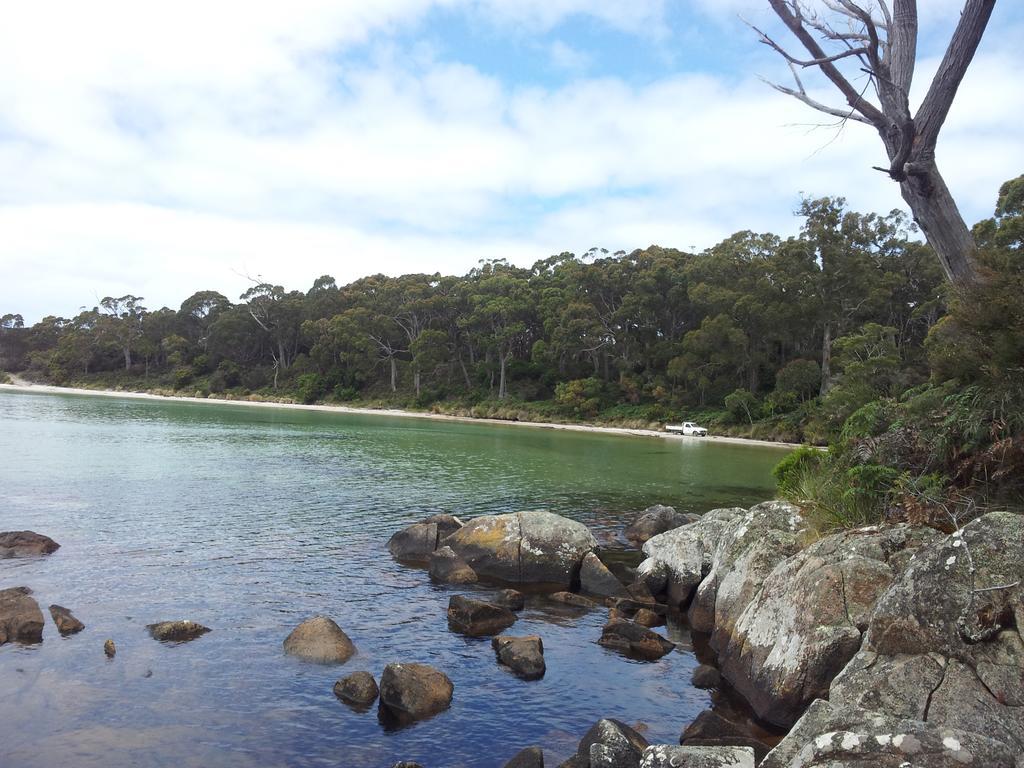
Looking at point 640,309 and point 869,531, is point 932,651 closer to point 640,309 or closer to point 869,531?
point 869,531

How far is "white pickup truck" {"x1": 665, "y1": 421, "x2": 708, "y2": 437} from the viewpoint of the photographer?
201ft

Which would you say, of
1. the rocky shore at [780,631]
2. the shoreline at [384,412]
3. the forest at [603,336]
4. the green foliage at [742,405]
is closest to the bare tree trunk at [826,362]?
the forest at [603,336]

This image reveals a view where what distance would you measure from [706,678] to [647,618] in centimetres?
273

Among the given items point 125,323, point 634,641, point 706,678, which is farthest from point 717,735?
point 125,323

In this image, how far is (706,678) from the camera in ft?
33.6

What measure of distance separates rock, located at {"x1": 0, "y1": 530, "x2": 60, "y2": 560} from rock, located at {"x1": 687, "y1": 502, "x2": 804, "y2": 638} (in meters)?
14.2

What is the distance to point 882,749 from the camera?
5.25 metres

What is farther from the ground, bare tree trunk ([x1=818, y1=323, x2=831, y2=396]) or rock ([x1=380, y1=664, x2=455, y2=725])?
bare tree trunk ([x1=818, y1=323, x2=831, y2=396])

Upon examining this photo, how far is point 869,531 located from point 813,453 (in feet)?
23.4

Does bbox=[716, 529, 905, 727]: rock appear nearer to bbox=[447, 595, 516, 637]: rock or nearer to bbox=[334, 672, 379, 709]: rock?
bbox=[447, 595, 516, 637]: rock

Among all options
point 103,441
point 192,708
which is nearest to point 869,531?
point 192,708

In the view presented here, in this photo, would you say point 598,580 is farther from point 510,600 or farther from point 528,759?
point 528,759

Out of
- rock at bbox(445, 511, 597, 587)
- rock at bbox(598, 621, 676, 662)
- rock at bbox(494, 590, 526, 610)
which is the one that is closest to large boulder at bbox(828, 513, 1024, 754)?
rock at bbox(598, 621, 676, 662)

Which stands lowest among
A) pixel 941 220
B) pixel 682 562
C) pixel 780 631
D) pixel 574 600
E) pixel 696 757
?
pixel 574 600
